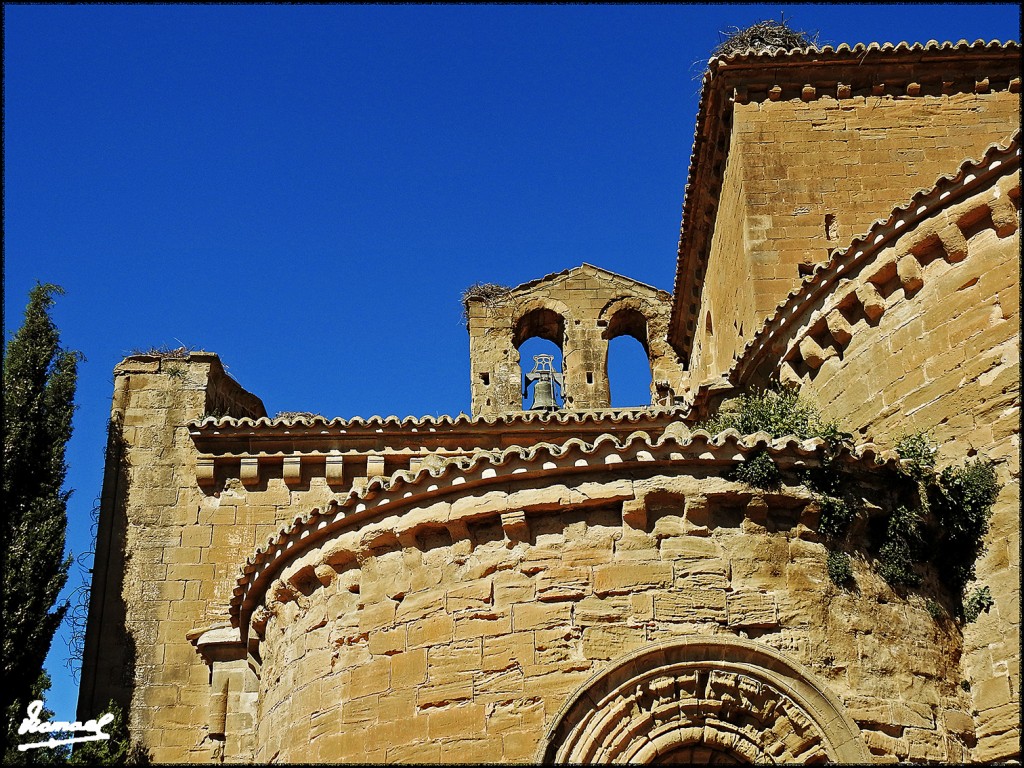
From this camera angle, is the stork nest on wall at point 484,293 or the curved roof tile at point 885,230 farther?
the stork nest on wall at point 484,293

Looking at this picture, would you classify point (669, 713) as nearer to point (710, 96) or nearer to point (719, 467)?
point (719, 467)

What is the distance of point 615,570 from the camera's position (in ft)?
30.9

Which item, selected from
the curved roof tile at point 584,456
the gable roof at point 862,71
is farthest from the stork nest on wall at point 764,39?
the curved roof tile at point 584,456

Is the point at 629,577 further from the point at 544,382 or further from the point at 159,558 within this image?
the point at 544,382

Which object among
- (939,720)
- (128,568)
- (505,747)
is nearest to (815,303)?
(939,720)

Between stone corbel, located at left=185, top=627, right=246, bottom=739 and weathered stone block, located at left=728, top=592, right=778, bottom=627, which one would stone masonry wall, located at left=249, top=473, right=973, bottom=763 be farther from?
stone corbel, located at left=185, top=627, right=246, bottom=739

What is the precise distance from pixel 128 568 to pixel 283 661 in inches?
185

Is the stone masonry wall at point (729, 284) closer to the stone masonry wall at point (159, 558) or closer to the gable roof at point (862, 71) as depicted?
the gable roof at point (862, 71)

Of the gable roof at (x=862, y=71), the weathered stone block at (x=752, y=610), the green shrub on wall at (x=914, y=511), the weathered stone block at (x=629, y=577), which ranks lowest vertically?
the weathered stone block at (x=752, y=610)

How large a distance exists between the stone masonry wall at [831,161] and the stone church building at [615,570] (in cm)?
18

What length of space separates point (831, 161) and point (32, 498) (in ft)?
33.1

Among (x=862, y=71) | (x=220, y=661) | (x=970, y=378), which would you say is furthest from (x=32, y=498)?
(x=862, y=71)

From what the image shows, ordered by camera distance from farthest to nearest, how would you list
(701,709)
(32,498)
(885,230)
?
(32,498) < (885,230) < (701,709)

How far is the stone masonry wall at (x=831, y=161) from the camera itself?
15.4 meters
